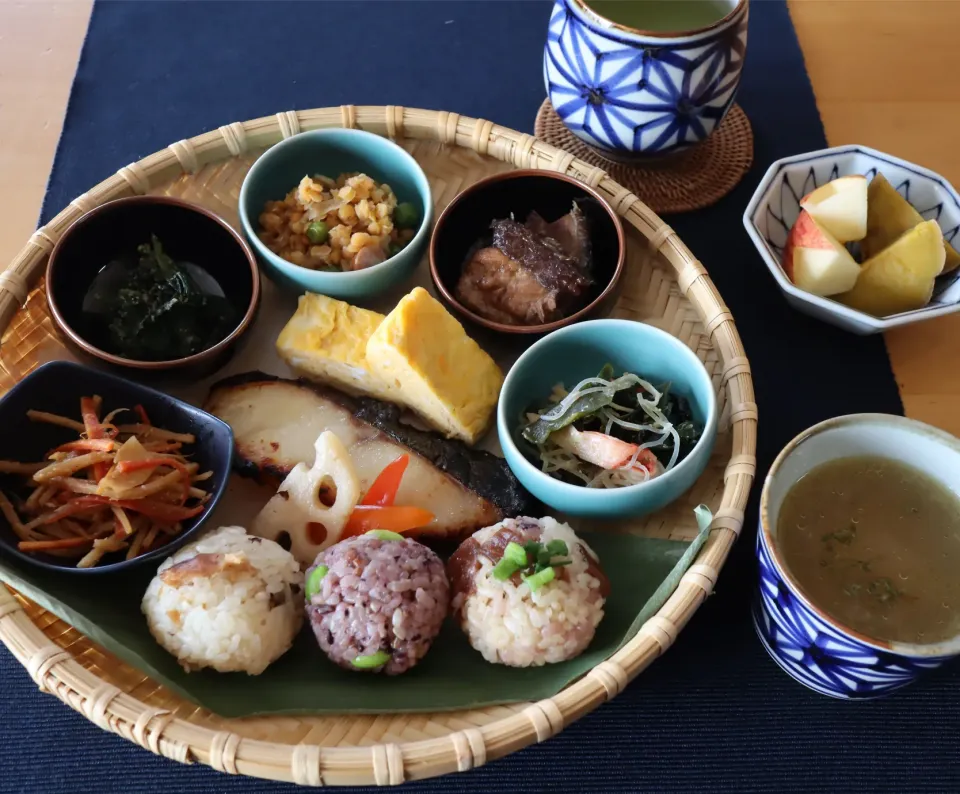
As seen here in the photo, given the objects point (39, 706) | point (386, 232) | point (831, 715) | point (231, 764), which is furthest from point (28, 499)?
point (831, 715)

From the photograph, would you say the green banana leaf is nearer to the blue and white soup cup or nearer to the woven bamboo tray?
the woven bamboo tray

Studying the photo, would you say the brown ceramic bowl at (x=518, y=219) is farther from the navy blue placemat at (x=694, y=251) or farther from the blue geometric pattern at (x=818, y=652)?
the blue geometric pattern at (x=818, y=652)

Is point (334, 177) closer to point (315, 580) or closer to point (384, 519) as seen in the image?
point (384, 519)

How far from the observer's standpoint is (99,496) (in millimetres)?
1556

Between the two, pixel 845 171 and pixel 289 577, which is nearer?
pixel 289 577

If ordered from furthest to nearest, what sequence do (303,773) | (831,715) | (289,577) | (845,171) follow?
(845,171)
(831,715)
(289,577)
(303,773)

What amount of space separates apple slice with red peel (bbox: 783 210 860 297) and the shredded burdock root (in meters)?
1.46

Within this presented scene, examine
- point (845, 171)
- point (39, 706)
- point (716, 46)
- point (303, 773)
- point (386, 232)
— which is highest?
point (716, 46)

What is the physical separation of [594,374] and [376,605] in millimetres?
759

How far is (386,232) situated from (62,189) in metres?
1.11

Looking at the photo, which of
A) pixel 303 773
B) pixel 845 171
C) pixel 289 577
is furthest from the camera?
A: pixel 845 171

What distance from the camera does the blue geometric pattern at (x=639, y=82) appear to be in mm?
1882

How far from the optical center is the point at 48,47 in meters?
2.68

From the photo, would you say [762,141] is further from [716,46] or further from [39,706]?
[39,706]
